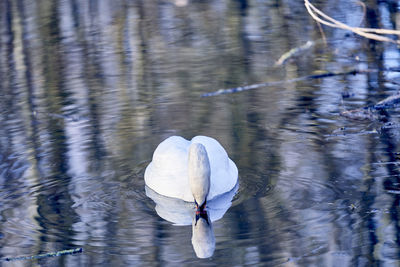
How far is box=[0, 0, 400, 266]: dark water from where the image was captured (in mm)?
5410

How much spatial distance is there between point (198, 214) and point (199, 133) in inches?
74.5

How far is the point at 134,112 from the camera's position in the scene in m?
8.36

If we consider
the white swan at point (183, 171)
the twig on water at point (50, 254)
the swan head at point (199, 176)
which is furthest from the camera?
the white swan at point (183, 171)

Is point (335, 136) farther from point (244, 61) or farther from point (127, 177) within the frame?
point (244, 61)

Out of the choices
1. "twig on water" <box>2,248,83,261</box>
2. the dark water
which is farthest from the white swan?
"twig on water" <box>2,248,83,261</box>

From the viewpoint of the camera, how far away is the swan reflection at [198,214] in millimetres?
5395

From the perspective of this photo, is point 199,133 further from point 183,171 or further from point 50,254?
point 50,254

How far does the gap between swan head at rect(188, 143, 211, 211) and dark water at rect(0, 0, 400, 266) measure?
26 centimetres

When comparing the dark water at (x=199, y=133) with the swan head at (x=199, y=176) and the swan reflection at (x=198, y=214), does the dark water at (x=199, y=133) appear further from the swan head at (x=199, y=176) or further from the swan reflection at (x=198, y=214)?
the swan head at (x=199, y=176)

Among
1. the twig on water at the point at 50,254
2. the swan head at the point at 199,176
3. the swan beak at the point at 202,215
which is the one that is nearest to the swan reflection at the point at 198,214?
the swan beak at the point at 202,215

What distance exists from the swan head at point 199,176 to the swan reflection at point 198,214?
0.37 ft

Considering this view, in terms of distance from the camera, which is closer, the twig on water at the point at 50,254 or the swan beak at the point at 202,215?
the twig on water at the point at 50,254

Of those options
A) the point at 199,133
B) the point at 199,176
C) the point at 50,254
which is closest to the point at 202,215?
the point at 199,176

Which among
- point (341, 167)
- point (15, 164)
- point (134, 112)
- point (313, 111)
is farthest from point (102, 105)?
point (341, 167)
